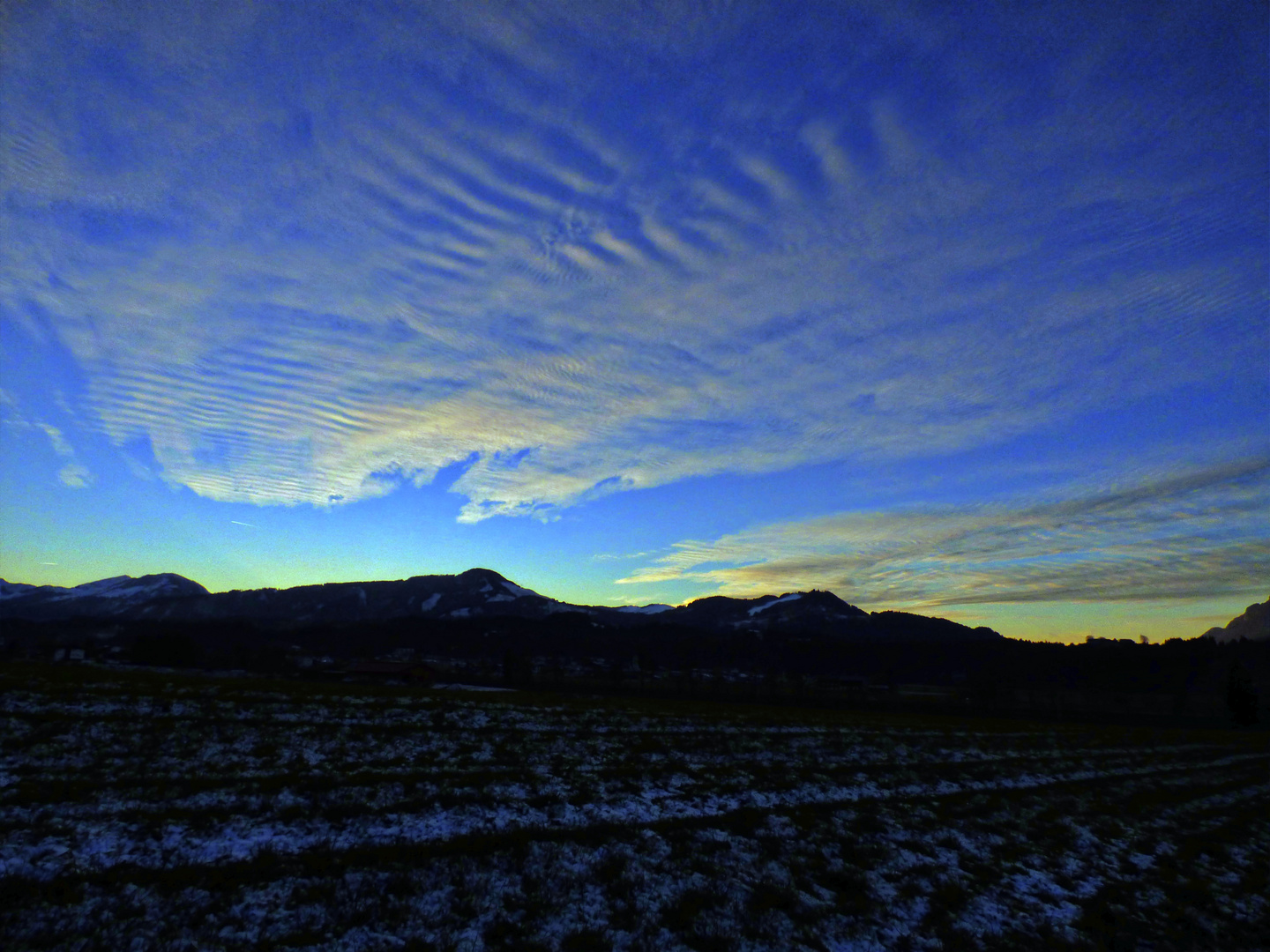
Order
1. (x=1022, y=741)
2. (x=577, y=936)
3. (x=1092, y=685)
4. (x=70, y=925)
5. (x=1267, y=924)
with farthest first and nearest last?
(x=1092, y=685) → (x=1022, y=741) → (x=1267, y=924) → (x=577, y=936) → (x=70, y=925)

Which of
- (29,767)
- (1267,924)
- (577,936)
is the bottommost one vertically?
(1267,924)

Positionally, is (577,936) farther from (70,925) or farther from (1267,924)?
(1267,924)

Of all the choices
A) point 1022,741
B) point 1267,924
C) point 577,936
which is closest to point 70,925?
point 577,936

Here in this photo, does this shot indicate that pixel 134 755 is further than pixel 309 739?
No

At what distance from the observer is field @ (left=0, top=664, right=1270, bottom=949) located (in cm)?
1022

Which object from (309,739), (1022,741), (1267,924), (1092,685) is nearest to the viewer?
(1267,924)

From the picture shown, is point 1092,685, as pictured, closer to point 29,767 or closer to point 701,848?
point 701,848

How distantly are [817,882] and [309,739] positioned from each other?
17243mm

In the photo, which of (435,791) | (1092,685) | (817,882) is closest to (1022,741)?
(817,882)

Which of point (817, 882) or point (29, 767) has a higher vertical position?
point (29, 767)

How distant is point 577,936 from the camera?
10219 mm

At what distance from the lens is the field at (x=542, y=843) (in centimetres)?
1022

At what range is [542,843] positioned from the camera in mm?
13891

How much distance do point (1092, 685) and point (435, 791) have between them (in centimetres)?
21876
